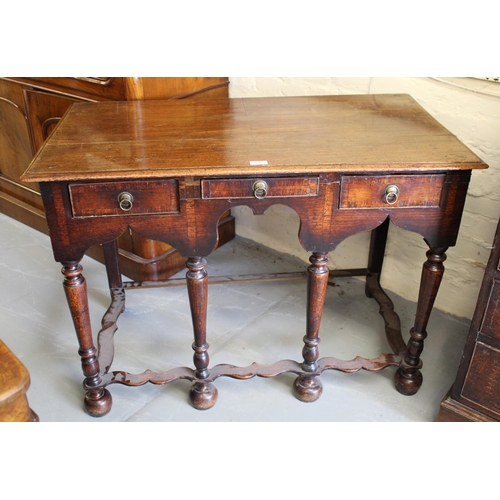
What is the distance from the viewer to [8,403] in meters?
1.21

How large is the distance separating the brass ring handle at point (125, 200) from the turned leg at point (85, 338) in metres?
→ 0.29

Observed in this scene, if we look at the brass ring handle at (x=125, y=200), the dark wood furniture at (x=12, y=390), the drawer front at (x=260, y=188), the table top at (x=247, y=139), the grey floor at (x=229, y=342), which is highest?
the table top at (x=247, y=139)

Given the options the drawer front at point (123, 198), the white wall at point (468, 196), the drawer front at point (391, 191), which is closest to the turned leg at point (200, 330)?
the drawer front at point (123, 198)

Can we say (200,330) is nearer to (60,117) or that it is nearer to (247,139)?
(247,139)

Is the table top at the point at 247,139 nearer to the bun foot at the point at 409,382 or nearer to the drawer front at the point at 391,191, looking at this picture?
the drawer front at the point at 391,191

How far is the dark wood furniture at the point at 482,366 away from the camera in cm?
179

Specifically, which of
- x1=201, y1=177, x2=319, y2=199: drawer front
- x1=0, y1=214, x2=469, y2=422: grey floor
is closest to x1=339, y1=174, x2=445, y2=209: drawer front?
x1=201, y1=177, x2=319, y2=199: drawer front

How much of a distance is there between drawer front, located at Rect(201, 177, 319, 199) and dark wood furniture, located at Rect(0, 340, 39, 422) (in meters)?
0.77

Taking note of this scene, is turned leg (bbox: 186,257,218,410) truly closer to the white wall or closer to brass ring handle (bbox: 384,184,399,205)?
brass ring handle (bbox: 384,184,399,205)

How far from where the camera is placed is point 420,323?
210cm

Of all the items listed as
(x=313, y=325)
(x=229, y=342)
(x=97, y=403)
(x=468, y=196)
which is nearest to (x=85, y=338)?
(x=97, y=403)

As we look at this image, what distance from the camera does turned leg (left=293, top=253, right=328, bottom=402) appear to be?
6.38ft

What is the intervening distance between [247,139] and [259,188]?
263 millimetres

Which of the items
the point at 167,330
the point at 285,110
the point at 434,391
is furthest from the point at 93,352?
the point at 434,391
